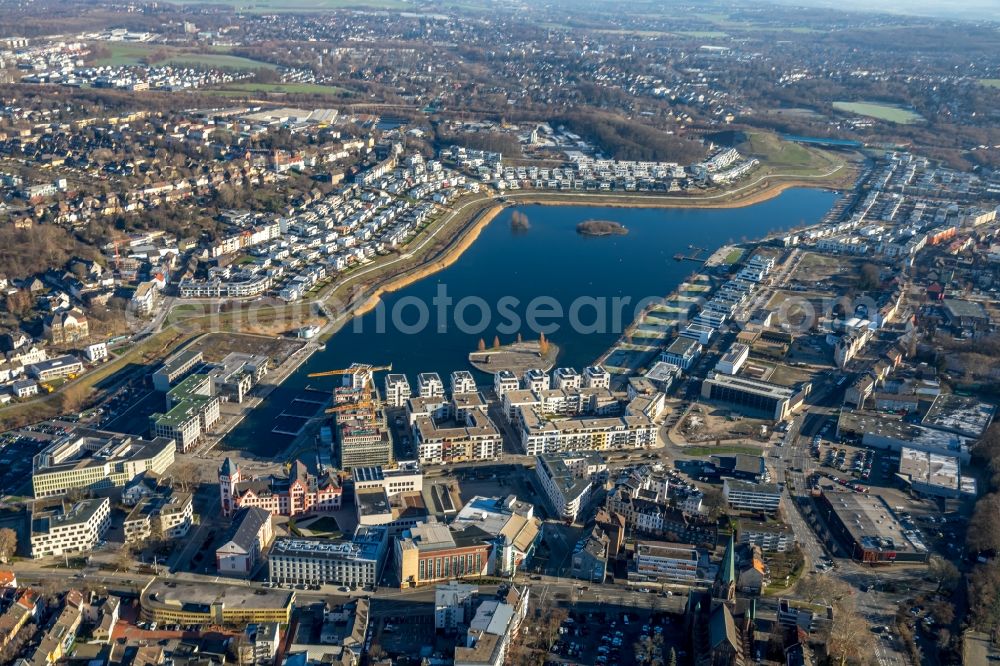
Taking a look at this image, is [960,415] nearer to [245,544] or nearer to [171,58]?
[245,544]

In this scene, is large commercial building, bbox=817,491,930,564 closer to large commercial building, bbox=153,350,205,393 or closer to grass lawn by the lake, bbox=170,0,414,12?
large commercial building, bbox=153,350,205,393

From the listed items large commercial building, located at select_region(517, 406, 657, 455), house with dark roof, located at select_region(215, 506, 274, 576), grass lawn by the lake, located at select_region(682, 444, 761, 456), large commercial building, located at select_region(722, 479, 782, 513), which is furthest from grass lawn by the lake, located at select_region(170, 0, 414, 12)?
large commercial building, located at select_region(722, 479, 782, 513)

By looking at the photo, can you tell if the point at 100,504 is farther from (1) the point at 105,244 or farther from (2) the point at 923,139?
(2) the point at 923,139

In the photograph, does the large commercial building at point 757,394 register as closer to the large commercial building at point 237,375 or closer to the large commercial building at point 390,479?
the large commercial building at point 390,479

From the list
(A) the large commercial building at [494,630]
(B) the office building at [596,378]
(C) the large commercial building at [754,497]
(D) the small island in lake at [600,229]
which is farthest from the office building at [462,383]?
(D) the small island in lake at [600,229]

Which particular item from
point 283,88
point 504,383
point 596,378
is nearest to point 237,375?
point 504,383

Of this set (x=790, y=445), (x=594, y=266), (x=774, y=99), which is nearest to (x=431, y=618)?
(x=790, y=445)
